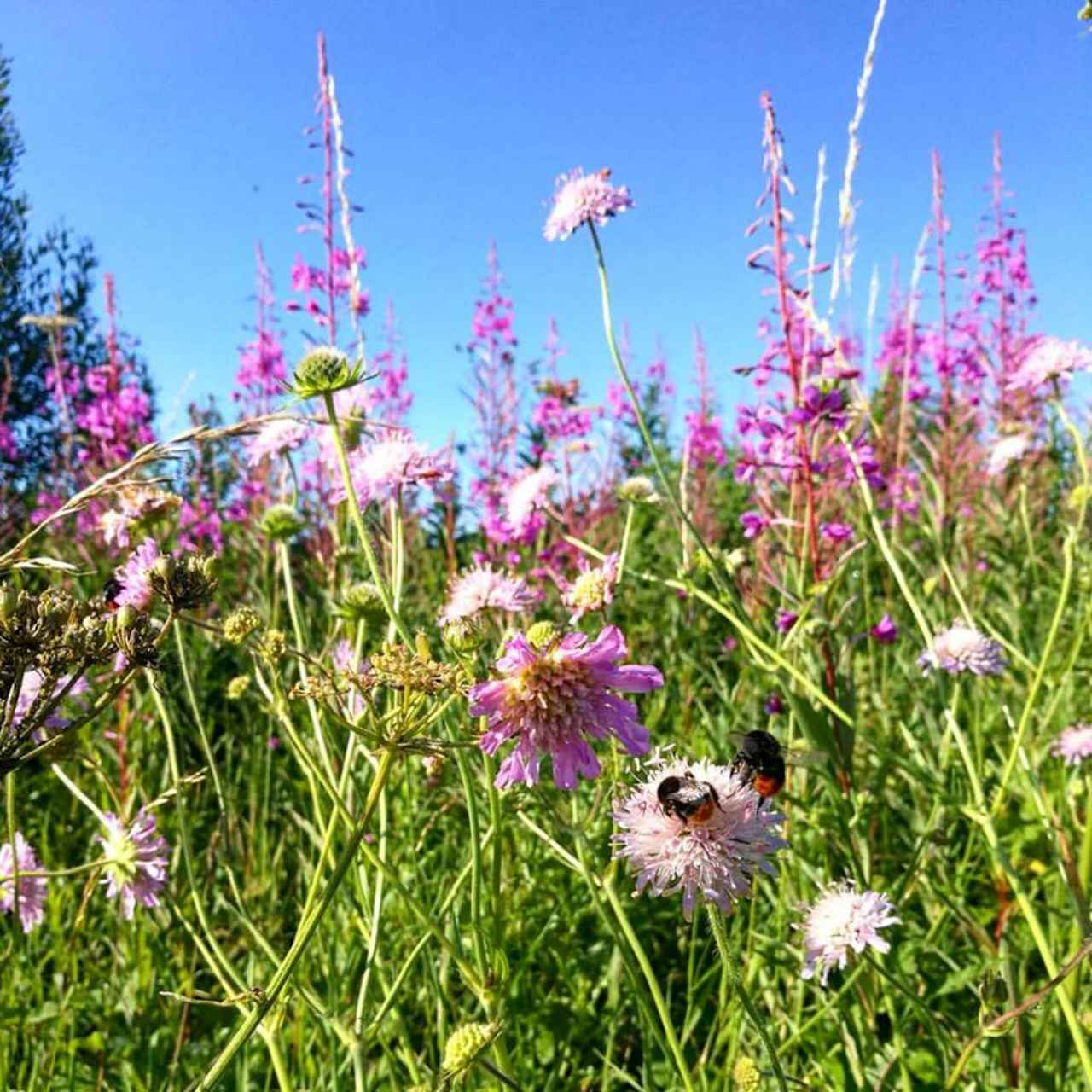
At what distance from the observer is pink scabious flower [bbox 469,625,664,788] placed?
0.83 metres

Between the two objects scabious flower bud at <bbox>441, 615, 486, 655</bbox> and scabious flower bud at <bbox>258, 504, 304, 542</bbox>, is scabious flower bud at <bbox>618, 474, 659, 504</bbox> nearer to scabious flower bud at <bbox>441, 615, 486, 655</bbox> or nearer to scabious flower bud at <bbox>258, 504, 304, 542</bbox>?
scabious flower bud at <bbox>258, 504, 304, 542</bbox>

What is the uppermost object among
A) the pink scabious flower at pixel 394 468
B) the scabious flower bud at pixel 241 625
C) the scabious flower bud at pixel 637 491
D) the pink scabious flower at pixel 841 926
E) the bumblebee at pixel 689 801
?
the scabious flower bud at pixel 637 491

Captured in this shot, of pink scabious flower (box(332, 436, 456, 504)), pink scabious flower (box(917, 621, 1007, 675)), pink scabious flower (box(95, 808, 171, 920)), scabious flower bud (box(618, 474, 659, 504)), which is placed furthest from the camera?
scabious flower bud (box(618, 474, 659, 504))

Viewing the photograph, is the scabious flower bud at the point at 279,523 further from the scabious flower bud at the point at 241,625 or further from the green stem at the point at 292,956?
the green stem at the point at 292,956

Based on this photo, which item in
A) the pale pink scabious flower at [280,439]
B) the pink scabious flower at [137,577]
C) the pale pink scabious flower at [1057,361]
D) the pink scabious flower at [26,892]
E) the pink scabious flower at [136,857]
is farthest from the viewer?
the pale pink scabious flower at [1057,361]

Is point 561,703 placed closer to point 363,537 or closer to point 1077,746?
point 363,537

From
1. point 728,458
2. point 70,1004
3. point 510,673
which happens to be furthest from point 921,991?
point 728,458

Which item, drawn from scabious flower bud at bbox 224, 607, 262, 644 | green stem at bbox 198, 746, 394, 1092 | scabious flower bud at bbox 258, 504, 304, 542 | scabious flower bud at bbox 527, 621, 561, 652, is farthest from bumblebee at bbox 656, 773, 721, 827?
scabious flower bud at bbox 258, 504, 304, 542

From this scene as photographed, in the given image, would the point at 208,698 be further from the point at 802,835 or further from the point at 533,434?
the point at 533,434

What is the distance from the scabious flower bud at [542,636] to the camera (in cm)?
87

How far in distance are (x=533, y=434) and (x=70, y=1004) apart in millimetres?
5264

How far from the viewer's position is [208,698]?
3.76 metres

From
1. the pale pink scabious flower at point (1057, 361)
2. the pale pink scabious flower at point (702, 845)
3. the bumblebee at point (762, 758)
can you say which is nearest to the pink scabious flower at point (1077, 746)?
the pale pink scabious flower at point (1057, 361)

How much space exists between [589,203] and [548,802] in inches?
55.3
